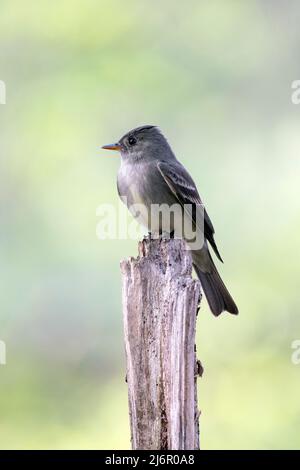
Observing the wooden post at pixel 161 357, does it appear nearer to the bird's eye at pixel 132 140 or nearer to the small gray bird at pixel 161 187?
the small gray bird at pixel 161 187

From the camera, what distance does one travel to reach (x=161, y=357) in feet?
14.7

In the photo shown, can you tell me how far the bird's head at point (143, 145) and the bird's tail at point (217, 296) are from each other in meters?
0.97

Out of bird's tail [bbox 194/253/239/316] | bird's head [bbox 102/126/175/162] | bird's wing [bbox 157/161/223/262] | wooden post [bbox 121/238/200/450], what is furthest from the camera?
bird's head [bbox 102/126/175/162]

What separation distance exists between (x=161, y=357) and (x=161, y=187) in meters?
2.66

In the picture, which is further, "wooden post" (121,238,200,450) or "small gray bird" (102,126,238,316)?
"small gray bird" (102,126,238,316)

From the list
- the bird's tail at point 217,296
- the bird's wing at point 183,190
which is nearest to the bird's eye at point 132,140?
the bird's wing at point 183,190

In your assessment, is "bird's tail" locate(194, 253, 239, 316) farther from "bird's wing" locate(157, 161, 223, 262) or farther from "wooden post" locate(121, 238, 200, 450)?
"wooden post" locate(121, 238, 200, 450)

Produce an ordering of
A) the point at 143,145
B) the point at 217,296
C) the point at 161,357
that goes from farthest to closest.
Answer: the point at 143,145 → the point at 217,296 → the point at 161,357

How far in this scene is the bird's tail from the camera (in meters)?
6.86

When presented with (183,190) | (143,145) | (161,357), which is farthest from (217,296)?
(161,357)

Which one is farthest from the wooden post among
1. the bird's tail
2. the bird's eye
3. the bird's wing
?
the bird's eye

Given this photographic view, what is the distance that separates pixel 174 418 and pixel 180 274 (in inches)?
29.3

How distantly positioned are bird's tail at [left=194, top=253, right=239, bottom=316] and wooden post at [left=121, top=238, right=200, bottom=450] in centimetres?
211

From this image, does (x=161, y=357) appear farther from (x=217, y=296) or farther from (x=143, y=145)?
(x=143, y=145)
